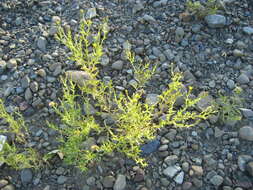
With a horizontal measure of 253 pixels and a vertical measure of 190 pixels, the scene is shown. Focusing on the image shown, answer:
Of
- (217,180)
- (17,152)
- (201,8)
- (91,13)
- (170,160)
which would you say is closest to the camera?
(217,180)

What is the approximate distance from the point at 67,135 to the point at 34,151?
0.98 feet

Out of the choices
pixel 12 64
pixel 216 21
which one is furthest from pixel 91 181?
pixel 216 21

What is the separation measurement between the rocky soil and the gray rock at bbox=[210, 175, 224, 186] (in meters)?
0.01

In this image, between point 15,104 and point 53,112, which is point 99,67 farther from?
point 15,104

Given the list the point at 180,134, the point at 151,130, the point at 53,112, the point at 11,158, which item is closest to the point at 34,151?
the point at 11,158

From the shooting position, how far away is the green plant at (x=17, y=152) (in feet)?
7.68

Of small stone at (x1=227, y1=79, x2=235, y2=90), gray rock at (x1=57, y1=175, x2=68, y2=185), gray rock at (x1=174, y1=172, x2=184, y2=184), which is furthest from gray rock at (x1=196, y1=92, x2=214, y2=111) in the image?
gray rock at (x1=57, y1=175, x2=68, y2=185)

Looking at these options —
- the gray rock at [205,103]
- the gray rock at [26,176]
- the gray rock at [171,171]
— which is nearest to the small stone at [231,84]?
the gray rock at [205,103]

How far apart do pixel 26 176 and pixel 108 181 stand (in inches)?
26.4

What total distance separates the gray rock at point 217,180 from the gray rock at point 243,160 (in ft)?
0.65

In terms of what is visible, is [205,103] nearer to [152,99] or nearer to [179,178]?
[152,99]

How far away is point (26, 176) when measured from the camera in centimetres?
242

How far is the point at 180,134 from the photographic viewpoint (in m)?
2.60

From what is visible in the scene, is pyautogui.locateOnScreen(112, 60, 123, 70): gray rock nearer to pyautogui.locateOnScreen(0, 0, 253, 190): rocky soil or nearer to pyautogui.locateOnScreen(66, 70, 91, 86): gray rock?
pyautogui.locateOnScreen(0, 0, 253, 190): rocky soil
